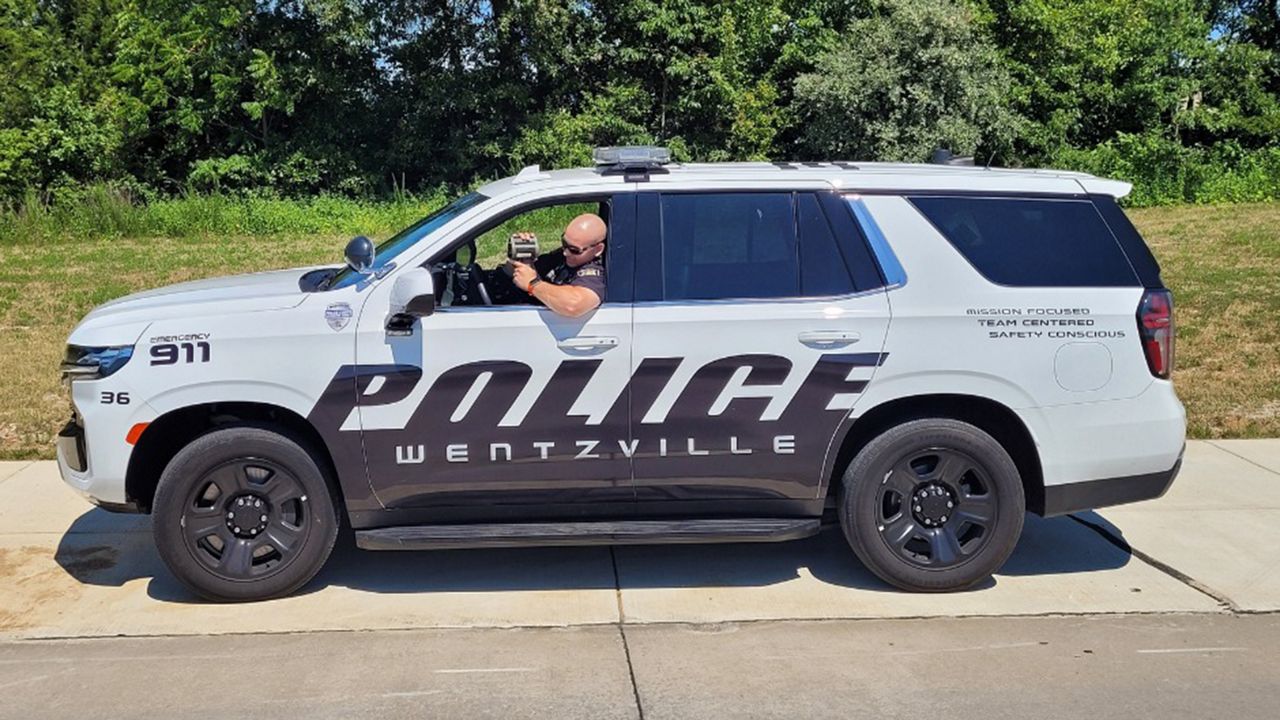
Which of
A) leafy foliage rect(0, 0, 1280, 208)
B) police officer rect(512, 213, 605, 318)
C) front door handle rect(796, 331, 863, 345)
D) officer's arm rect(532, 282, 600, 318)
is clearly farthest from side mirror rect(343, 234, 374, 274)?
leafy foliage rect(0, 0, 1280, 208)

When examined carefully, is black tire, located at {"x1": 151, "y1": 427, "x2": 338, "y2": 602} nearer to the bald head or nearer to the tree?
the bald head

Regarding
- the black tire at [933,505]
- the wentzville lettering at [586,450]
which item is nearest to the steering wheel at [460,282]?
the wentzville lettering at [586,450]

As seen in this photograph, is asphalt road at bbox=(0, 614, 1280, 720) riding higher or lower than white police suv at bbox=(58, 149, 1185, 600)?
lower

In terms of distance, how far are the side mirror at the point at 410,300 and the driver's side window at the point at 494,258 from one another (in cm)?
19

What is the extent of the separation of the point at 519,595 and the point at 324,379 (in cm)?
133

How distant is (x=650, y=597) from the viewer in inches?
218

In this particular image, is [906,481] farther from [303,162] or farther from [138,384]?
[303,162]

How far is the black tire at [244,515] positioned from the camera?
205 inches

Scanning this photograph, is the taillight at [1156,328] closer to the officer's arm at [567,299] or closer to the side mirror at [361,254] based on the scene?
the officer's arm at [567,299]

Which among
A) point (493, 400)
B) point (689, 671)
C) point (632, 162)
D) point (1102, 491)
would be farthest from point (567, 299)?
point (1102, 491)

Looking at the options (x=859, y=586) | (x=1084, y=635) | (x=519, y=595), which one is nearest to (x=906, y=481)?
(x=859, y=586)

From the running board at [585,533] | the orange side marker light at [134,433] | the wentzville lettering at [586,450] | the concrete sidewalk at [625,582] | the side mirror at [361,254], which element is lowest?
the concrete sidewalk at [625,582]

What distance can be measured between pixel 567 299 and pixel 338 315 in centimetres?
97

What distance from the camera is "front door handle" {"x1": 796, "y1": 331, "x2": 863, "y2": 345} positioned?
5254mm
